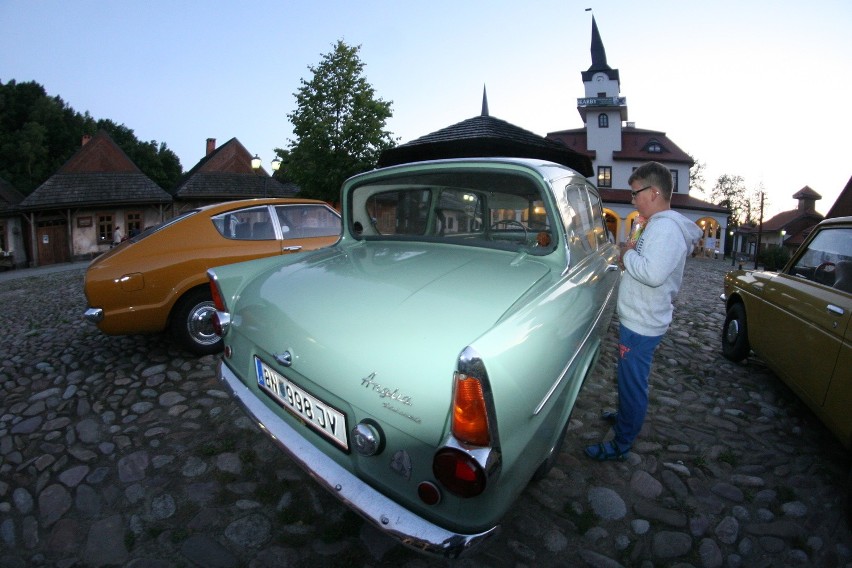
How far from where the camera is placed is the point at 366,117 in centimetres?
1948

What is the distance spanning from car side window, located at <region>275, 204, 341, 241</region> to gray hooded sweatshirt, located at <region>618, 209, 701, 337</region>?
3691mm

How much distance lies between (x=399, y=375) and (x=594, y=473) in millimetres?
1787

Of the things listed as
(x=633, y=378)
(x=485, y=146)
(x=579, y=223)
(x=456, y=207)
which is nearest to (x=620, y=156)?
(x=485, y=146)

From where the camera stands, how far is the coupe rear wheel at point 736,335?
4.15m

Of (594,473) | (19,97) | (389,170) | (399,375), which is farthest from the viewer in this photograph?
(19,97)

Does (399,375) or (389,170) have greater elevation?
(389,170)

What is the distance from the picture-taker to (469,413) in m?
1.29

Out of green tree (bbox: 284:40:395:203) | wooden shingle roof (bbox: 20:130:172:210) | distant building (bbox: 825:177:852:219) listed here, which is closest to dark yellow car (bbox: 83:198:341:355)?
green tree (bbox: 284:40:395:203)

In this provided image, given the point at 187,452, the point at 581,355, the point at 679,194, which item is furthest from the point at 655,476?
the point at 679,194

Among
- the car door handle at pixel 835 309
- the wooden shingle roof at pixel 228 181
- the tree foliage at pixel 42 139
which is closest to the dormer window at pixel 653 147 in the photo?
the wooden shingle roof at pixel 228 181

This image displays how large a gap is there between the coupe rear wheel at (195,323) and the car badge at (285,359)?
104 inches

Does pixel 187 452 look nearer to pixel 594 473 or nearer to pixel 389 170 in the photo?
pixel 389 170

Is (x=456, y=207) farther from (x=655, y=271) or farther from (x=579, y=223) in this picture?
(x=655, y=271)

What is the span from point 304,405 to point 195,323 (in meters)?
2.87
